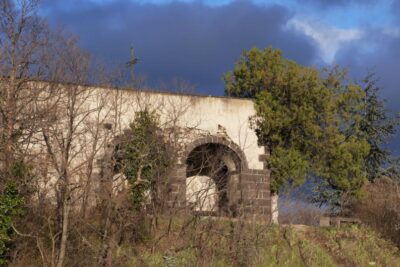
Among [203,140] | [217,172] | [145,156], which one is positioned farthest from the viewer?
[203,140]

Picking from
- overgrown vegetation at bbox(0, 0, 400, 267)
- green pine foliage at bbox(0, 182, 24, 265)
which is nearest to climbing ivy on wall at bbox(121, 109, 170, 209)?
overgrown vegetation at bbox(0, 0, 400, 267)

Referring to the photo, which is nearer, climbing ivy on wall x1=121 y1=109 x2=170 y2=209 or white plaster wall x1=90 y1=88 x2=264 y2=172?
climbing ivy on wall x1=121 y1=109 x2=170 y2=209

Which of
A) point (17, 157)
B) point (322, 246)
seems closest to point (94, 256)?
point (17, 157)

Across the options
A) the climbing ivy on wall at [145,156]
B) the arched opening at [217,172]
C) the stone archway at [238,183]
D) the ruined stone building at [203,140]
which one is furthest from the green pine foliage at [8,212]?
the arched opening at [217,172]

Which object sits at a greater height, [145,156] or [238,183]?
[145,156]

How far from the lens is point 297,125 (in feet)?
83.8

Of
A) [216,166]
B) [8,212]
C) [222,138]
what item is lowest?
[8,212]

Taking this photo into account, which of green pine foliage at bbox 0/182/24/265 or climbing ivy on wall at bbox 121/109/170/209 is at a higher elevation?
climbing ivy on wall at bbox 121/109/170/209

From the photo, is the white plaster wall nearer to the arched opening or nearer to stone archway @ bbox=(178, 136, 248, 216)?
stone archway @ bbox=(178, 136, 248, 216)

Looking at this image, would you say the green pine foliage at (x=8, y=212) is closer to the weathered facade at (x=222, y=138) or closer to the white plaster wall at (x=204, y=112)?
the white plaster wall at (x=204, y=112)

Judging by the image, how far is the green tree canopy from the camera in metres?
25.1

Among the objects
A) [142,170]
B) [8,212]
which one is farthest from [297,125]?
[8,212]

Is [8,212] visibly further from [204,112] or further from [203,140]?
[204,112]

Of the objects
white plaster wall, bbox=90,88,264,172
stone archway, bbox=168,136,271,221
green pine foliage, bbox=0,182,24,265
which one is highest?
white plaster wall, bbox=90,88,264,172
